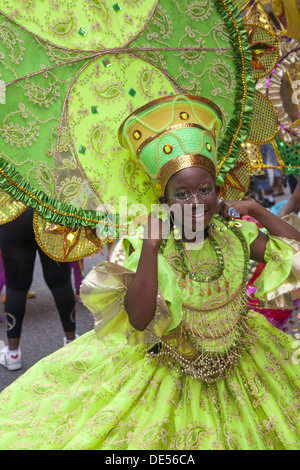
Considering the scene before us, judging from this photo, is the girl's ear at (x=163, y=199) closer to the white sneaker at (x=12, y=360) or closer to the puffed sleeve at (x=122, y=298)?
the puffed sleeve at (x=122, y=298)

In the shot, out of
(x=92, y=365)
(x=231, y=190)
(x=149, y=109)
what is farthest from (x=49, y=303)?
(x=149, y=109)

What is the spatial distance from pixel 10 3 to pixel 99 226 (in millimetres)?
763

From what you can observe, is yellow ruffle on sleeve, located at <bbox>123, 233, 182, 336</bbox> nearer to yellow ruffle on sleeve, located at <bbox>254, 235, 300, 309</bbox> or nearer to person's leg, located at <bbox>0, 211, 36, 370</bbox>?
yellow ruffle on sleeve, located at <bbox>254, 235, 300, 309</bbox>

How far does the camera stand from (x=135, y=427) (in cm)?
182

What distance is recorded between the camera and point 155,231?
1799 millimetres

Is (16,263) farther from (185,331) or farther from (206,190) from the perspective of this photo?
(206,190)

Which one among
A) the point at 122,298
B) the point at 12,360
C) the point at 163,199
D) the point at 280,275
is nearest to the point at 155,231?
the point at 163,199

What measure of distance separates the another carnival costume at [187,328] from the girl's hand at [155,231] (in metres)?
0.08

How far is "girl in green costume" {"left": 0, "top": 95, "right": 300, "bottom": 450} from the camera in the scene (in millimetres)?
1769

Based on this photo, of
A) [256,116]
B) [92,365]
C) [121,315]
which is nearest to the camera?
[121,315]

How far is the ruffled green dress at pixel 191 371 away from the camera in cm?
179

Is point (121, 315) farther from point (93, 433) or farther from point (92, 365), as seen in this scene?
point (92, 365)

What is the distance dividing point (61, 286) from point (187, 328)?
4.75 feet

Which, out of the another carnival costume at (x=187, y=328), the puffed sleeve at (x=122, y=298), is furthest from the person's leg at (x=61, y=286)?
the puffed sleeve at (x=122, y=298)
